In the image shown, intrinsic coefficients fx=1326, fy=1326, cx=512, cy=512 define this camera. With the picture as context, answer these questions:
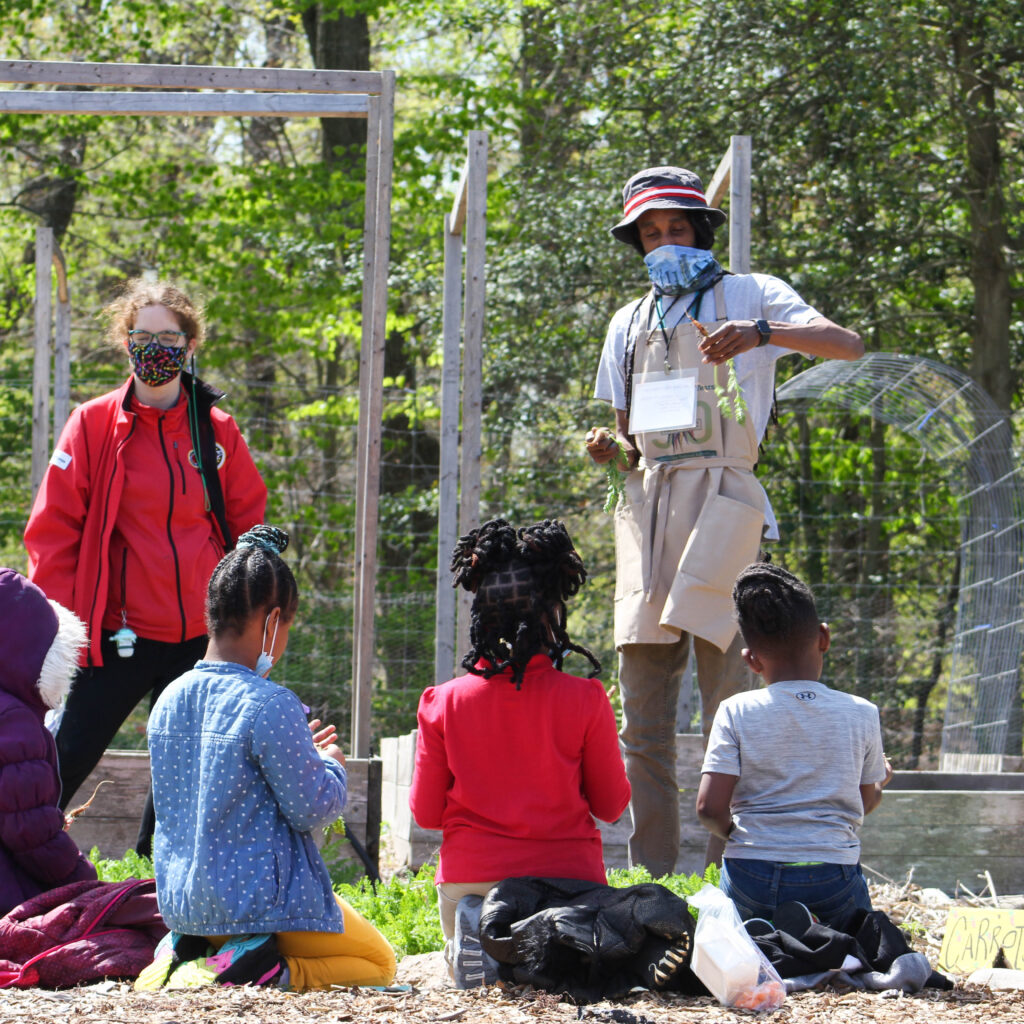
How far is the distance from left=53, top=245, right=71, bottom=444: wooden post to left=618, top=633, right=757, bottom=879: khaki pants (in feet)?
14.2

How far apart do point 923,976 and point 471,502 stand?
9.30 ft

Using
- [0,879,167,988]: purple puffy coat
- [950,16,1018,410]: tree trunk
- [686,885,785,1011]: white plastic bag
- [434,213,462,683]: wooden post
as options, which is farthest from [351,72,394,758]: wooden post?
[950,16,1018,410]: tree trunk

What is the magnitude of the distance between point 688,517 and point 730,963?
5.46ft

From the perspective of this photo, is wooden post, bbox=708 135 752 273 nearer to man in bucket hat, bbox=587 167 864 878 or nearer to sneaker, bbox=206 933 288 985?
man in bucket hat, bbox=587 167 864 878

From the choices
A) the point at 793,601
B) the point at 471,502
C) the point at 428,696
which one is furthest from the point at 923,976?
the point at 471,502

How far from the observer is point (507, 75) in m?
13.2

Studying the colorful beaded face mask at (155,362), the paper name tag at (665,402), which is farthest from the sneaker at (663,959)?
the colorful beaded face mask at (155,362)

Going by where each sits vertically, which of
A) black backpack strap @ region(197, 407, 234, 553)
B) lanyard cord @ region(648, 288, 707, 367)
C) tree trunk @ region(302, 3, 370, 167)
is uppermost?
tree trunk @ region(302, 3, 370, 167)

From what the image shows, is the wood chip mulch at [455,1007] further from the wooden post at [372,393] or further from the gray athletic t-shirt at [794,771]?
the wooden post at [372,393]

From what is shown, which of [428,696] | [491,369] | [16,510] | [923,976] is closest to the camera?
[923,976]

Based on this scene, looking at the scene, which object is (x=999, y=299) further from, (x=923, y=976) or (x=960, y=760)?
(x=923, y=976)

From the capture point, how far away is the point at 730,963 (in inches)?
107

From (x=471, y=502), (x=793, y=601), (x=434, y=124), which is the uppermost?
(x=434, y=124)

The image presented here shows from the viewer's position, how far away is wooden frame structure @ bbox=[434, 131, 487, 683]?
5.35 m
